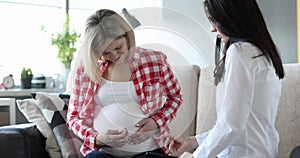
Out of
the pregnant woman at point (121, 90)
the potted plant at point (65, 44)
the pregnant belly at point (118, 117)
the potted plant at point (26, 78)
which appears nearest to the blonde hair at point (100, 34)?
the pregnant woman at point (121, 90)

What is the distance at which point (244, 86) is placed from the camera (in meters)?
1.06

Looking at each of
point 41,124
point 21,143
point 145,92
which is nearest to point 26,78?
point 41,124

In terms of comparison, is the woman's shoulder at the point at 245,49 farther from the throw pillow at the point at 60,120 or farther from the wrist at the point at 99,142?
the throw pillow at the point at 60,120

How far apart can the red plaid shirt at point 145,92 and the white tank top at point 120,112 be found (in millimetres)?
24

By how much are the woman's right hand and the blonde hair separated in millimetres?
181

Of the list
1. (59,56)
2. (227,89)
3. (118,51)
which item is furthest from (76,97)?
(59,56)

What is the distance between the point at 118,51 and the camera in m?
1.21

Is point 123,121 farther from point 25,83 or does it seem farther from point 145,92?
point 25,83

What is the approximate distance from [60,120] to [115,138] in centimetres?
62

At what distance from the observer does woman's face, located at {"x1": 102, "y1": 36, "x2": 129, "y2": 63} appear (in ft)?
3.84

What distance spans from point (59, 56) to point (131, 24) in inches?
89.5

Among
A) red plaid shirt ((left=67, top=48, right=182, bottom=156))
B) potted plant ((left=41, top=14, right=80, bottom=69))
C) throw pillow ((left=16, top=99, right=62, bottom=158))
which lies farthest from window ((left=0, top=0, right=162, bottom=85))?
red plaid shirt ((left=67, top=48, right=182, bottom=156))

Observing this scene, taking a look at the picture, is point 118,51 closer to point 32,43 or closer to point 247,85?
point 247,85

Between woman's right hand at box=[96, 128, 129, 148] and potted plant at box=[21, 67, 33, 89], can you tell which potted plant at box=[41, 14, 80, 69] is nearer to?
potted plant at box=[21, 67, 33, 89]
